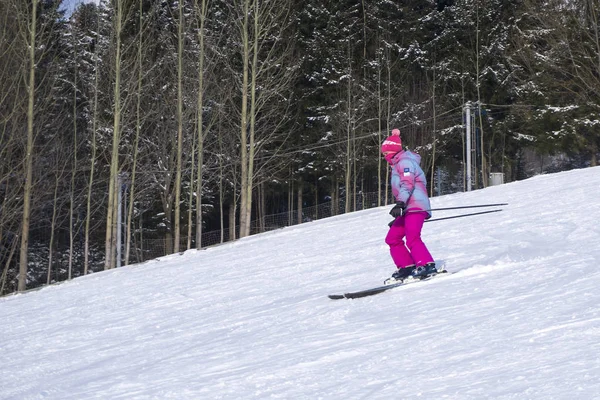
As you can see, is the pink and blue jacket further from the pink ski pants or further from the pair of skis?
the pair of skis

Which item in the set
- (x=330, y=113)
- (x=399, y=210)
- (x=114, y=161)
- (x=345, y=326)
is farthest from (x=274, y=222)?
(x=345, y=326)

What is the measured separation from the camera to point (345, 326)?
8383 millimetres

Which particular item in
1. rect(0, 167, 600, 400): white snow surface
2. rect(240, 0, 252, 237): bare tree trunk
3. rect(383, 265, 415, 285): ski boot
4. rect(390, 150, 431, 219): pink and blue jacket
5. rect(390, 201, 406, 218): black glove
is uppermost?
rect(240, 0, 252, 237): bare tree trunk

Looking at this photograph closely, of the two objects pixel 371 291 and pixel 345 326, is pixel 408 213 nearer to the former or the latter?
pixel 371 291

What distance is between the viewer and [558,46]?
3753cm

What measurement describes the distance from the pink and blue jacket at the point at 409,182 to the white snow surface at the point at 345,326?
95cm

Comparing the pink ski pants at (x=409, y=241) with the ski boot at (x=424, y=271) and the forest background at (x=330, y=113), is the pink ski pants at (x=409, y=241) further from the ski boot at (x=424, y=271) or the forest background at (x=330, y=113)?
the forest background at (x=330, y=113)

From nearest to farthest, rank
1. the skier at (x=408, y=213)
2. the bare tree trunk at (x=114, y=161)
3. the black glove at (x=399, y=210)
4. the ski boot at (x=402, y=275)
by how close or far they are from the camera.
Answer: the black glove at (x=399, y=210)
the skier at (x=408, y=213)
the ski boot at (x=402, y=275)
the bare tree trunk at (x=114, y=161)

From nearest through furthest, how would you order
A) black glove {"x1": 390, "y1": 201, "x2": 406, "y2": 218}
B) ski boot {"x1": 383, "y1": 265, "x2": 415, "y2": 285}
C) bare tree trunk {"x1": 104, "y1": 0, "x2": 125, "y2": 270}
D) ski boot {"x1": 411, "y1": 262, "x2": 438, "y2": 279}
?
1. black glove {"x1": 390, "y1": 201, "x2": 406, "y2": 218}
2. ski boot {"x1": 411, "y1": 262, "x2": 438, "y2": 279}
3. ski boot {"x1": 383, "y1": 265, "x2": 415, "y2": 285}
4. bare tree trunk {"x1": 104, "y1": 0, "x2": 125, "y2": 270}

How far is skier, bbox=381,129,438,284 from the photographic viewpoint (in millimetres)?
9602

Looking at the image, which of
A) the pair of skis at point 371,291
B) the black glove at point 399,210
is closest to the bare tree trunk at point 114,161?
the pair of skis at point 371,291

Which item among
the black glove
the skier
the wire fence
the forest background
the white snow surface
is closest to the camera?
the white snow surface

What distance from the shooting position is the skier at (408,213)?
960cm

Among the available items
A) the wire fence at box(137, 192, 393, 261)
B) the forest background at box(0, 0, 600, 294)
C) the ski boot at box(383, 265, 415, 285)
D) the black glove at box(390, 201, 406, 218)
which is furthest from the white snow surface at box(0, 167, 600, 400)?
the wire fence at box(137, 192, 393, 261)
